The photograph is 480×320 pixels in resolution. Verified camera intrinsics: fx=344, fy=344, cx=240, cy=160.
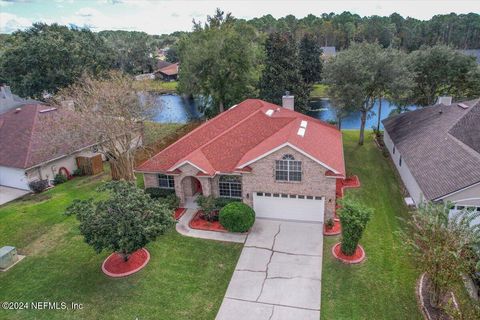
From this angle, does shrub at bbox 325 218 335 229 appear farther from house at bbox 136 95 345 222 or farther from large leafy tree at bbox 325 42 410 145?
large leafy tree at bbox 325 42 410 145

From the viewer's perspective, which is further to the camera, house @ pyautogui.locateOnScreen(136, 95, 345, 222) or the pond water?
the pond water

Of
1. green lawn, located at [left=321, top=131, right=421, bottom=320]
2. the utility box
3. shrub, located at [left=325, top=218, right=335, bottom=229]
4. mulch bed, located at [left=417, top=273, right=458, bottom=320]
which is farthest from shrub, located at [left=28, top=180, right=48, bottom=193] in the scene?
mulch bed, located at [left=417, top=273, right=458, bottom=320]

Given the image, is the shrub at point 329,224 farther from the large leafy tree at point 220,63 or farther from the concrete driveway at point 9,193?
the large leafy tree at point 220,63

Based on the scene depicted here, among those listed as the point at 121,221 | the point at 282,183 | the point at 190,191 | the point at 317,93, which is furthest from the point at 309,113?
the point at 121,221

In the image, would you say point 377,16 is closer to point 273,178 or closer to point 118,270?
point 273,178

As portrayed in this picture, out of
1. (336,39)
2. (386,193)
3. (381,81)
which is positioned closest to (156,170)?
(386,193)
